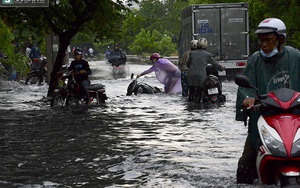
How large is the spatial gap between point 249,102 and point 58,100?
15.3m

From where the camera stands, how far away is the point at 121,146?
12.8m

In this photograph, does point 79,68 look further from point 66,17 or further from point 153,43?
point 153,43

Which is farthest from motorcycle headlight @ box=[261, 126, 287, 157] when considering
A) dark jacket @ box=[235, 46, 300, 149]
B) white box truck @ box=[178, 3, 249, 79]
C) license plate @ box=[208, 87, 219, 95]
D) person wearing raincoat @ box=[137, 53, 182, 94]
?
white box truck @ box=[178, 3, 249, 79]

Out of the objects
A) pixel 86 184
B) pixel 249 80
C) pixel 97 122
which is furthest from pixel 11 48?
pixel 249 80

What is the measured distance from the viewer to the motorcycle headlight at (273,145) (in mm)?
7000

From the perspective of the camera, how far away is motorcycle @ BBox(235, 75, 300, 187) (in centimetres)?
699

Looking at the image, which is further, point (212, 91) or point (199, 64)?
point (212, 91)

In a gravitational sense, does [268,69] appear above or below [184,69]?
above

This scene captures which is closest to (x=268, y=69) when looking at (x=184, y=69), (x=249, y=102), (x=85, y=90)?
(x=249, y=102)

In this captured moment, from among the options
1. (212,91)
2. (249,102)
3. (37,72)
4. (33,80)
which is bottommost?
(33,80)

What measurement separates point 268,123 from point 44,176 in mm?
3565

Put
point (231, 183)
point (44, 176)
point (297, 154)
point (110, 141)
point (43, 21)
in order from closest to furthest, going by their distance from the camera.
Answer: point (297, 154), point (231, 183), point (44, 176), point (110, 141), point (43, 21)

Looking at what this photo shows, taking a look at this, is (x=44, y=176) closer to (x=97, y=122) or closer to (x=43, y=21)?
(x=97, y=122)

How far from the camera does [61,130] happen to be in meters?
15.8
